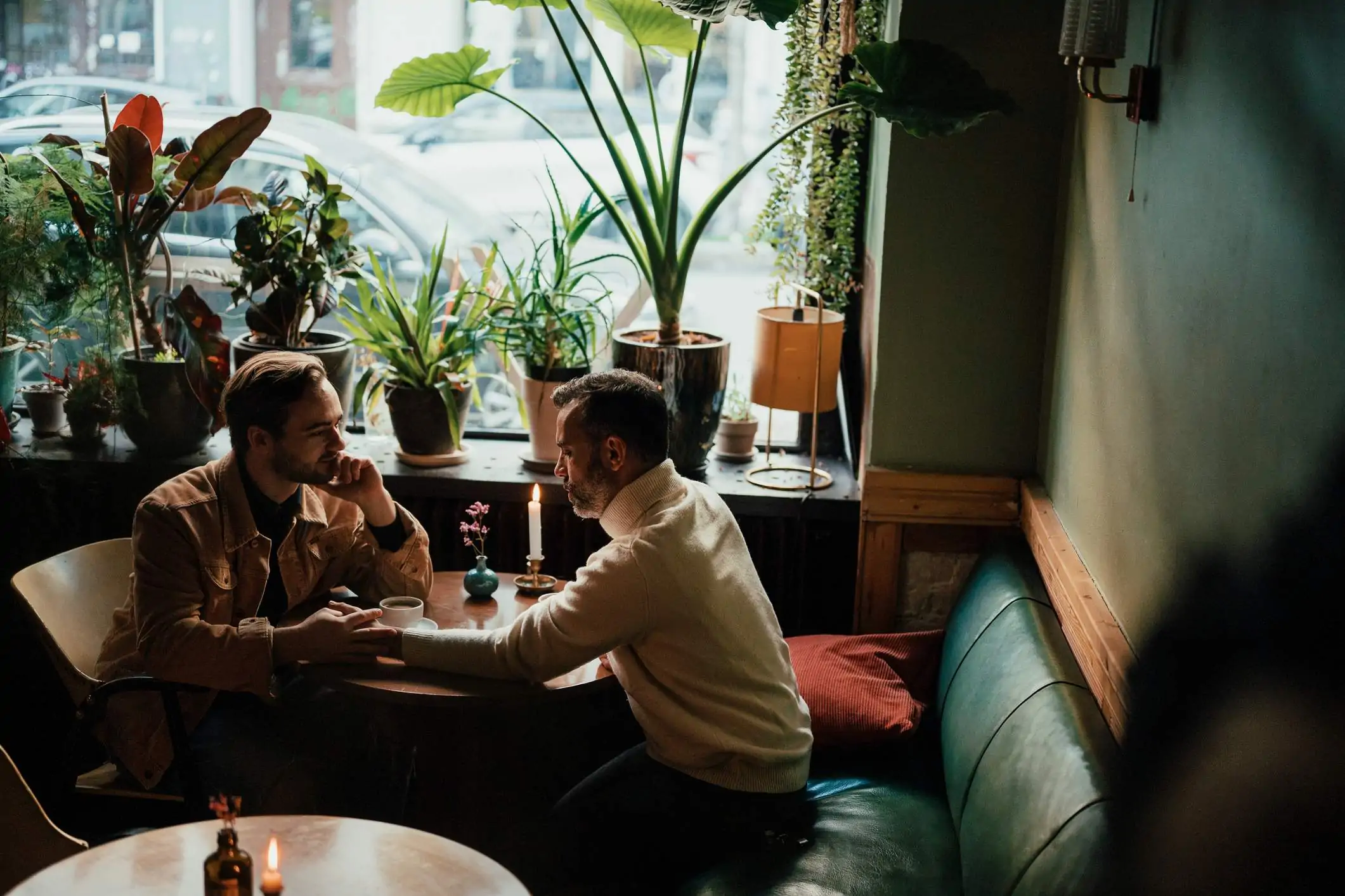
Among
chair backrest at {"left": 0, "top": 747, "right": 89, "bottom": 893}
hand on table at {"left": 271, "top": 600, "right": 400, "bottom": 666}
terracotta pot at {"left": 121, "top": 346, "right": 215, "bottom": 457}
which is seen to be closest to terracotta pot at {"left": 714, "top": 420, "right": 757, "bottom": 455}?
terracotta pot at {"left": 121, "top": 346, "right": 215, "bottom": 457}

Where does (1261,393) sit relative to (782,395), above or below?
above

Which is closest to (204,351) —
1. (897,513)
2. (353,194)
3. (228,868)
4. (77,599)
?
(353,194)

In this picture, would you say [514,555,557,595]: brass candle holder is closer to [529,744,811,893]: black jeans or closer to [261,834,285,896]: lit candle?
[529,744,811,893]: black jeans

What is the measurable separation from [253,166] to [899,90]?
84.6 inches

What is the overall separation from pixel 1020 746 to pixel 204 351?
2.37 metres

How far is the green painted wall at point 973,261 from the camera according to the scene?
3088mm

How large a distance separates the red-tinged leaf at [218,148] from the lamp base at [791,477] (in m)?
1.63

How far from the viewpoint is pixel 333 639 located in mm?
2404

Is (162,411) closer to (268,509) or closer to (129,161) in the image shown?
(129,161)

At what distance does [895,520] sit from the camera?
3.35 meters

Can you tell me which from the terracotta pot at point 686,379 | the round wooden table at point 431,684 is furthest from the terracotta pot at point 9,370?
the round wooden table at point 431,684

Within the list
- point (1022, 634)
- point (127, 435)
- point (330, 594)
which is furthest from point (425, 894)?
point (127, 435)

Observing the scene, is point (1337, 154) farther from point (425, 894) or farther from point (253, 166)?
point (253, 166)

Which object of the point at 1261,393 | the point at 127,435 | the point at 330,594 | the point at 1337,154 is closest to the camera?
the point at 1337,154
